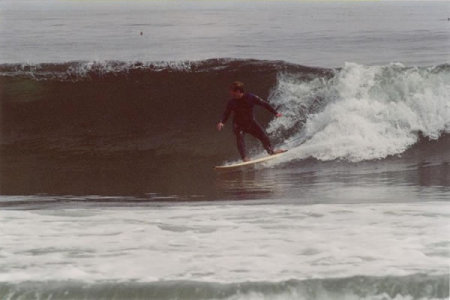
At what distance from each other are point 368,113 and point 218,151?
1.45m

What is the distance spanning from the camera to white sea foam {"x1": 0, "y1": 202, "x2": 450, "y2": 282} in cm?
410

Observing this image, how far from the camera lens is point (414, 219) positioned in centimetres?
493

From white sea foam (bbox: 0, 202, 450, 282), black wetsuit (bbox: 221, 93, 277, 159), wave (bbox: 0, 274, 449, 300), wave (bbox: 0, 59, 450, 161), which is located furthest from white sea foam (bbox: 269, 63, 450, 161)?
wave (bbox: 0, 274, 449, 300)

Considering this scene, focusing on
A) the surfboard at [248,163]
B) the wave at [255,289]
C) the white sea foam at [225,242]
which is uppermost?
the surfboard at [248,163]

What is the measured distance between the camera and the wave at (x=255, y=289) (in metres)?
3.83

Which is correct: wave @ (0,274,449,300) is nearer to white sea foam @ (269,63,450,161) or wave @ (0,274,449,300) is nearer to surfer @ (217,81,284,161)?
surfer @ (217,81,284,161)

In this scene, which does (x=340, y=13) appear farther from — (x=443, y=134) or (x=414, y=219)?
(x=414, y=219)

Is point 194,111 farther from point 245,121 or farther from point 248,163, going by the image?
point 248,163

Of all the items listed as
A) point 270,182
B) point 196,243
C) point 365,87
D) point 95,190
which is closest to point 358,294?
point 196,243

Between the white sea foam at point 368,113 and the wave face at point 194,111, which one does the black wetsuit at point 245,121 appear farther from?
the white sea foam at point 368,113

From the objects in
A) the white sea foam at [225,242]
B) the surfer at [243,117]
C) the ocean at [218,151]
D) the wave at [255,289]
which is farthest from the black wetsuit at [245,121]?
the wave at [255,289]

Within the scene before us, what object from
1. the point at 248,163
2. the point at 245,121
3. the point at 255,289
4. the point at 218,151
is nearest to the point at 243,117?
the point at 245,121

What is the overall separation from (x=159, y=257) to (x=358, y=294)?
4.11 ft

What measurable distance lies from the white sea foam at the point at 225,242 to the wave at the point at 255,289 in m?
0.07
